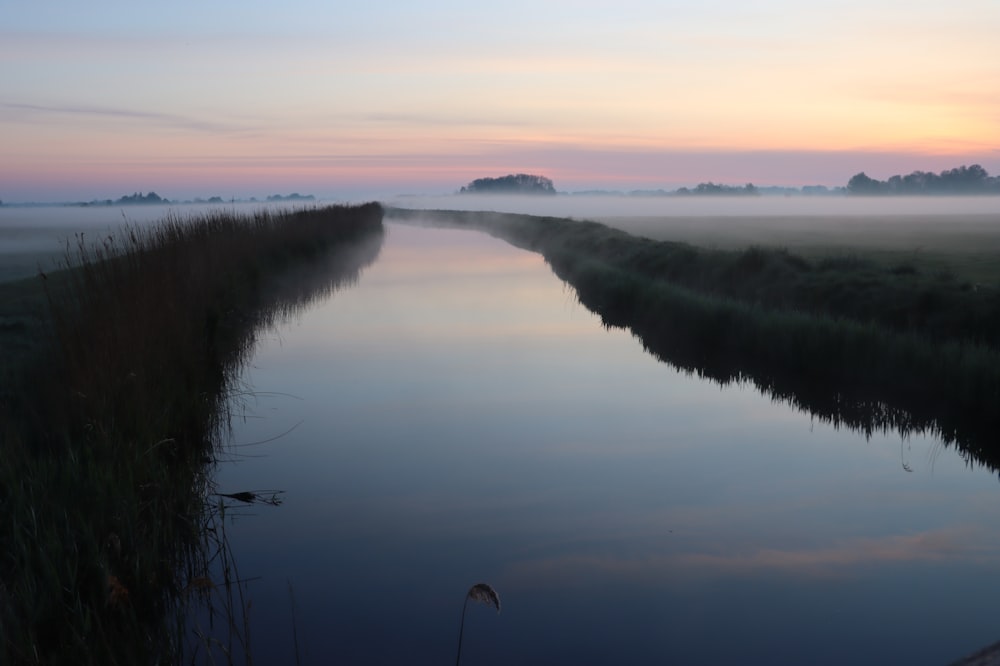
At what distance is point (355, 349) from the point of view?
35.9ft

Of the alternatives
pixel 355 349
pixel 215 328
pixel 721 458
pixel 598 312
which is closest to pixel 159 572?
pixel 721 458

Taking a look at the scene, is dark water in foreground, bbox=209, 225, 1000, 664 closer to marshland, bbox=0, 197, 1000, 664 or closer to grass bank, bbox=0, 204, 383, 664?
marshland, bbox=0, 197, 1000, 664

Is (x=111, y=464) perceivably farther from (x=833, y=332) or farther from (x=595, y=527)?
(x=833, y=332)

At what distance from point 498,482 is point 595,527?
101 centimetres

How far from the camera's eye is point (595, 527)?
501 centimetres

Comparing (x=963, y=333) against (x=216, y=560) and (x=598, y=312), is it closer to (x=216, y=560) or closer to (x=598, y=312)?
(x=598, y=312)

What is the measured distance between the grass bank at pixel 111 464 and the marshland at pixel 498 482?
0.02 metres

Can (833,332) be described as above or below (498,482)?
above

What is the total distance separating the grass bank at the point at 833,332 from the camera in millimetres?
7332

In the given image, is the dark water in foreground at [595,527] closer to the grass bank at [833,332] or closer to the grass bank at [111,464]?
the grass bank at [111,464]

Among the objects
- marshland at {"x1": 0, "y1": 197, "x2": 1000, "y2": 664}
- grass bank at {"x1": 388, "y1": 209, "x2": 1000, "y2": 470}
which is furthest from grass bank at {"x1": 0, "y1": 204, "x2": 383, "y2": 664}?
grass bank at {"x1": 388, "y1": 209, "x2": 1000, "y2": 470}

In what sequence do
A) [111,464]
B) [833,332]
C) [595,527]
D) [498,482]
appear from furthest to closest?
[833,332] → [498,482] → [595,527] → [111,464]

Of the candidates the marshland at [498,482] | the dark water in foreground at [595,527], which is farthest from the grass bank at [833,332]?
the dark water in foreground at [595,527]

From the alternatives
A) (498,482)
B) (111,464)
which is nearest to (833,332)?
(498,482)
